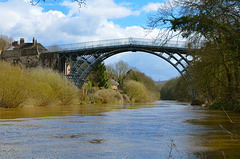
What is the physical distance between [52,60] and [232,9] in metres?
42.5

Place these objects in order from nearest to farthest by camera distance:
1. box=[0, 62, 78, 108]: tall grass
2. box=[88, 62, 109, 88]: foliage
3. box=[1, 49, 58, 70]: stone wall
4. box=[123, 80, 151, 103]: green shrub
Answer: box=[0, 62, 78, 108]: tall grass
box=[1, 49, 58, 70]: stone wall
box=[123, 80, 151, 103]: green shrub
box=[88, 62, 109, 88]: foliage

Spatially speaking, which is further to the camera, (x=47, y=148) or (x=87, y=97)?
(x=87, y=97)

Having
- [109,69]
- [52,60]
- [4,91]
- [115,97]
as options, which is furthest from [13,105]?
[109,69]

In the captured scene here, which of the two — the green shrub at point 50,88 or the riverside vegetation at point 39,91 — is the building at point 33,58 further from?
the green shrub at point 50,88

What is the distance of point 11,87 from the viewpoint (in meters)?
19.0

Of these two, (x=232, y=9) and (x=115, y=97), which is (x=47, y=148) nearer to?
(x=232, y=9)

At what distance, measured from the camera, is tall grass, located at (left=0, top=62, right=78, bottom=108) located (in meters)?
19.0

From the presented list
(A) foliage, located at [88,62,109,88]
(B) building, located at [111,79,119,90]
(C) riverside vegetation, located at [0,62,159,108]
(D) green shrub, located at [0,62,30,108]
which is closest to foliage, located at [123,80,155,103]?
(C) riverside vegetation, located at [0,62,159,108]

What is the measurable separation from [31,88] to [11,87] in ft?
11.9

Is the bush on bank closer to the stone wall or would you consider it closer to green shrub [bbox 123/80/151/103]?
green shrub [bbox 123/80/151/103]

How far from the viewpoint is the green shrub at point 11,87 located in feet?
61.7

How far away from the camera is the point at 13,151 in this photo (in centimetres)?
537

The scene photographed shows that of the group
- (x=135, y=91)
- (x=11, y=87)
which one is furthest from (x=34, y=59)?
(x=11, y=87)

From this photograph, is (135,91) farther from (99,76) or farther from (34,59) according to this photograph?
(34,59)
